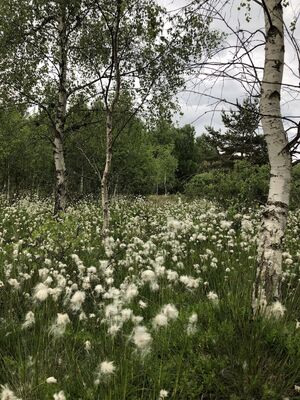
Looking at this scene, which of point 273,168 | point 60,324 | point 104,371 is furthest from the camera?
point 273,168

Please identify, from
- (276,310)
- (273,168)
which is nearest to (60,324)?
(276,310)

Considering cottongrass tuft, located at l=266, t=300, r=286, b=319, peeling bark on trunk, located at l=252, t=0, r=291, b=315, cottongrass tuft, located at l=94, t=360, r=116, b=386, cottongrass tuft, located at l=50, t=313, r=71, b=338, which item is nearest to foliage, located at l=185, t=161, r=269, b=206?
peeling bark on trunk, located at l=252, t=0, r=291, b=315

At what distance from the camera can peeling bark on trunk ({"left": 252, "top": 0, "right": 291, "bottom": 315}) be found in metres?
4.63

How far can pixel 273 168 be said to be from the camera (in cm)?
483

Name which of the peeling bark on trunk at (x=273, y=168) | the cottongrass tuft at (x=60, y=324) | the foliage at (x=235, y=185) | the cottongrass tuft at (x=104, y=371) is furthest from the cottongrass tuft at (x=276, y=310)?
the foliage at (x=235, y=185)

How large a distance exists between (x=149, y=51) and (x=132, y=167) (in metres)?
24.4

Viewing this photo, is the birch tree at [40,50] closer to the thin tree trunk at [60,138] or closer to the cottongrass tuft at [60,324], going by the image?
the thin tree trunk at [60,138]

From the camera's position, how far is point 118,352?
4.13 meters

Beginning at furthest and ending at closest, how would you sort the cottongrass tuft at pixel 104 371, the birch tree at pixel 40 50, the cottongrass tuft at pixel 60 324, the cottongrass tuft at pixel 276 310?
the birch tree at pixel 40 50 < the cottongrass tuft at pixel 276 310 < the cottongrass tuft at pixel 60 324 < the cottongrass tuft at pixel 104 371

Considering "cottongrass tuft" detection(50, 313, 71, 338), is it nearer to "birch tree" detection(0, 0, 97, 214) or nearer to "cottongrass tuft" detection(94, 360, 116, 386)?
"cottongrass tuft" detection(94, 360, 116, 386)

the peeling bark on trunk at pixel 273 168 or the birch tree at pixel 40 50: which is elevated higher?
the birch tree at pixel 40 50

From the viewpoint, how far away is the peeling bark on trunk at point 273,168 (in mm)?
4633

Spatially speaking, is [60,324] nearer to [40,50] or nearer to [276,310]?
[276,310]

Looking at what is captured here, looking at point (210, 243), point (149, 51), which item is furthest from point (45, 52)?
point (210, 243)
